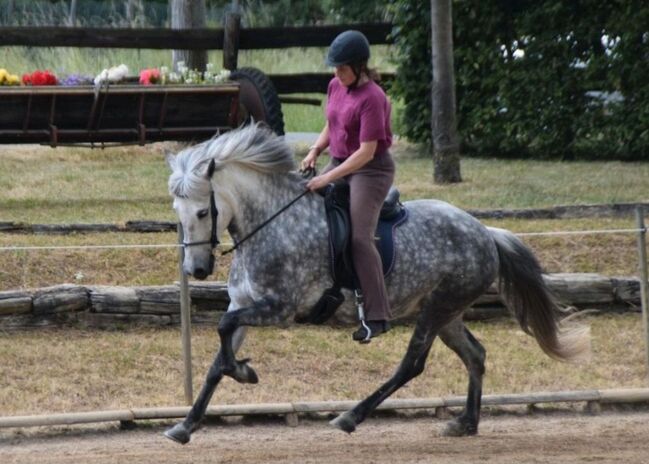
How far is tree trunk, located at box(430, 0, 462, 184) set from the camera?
1722 centimetres

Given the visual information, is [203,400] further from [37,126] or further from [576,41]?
[576,41]

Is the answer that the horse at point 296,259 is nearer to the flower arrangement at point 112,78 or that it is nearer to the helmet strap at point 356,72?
the helmet strap at point 356,72

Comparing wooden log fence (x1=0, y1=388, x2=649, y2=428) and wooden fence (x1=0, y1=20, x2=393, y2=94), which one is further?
wooden fence (x1=0, y1=20, x2=393, y2=94)

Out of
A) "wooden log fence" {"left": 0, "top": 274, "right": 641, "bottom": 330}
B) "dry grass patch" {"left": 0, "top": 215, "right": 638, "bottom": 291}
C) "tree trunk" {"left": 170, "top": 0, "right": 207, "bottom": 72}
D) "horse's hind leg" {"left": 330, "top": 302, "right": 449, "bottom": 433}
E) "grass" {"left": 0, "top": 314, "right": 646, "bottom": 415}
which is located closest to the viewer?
"horse's hind leg" {"left": 330, "top": 302, "right": 449, "bottom": 433}

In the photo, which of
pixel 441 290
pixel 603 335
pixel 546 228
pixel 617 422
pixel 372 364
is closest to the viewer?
pixel 441 290

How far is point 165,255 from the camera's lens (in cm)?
1279

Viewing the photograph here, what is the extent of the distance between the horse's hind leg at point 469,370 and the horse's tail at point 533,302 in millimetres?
385

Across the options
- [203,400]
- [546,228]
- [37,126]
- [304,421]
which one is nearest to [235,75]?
[37,126]

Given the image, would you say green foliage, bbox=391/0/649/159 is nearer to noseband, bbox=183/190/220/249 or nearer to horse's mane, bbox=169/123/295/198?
horse's mane, bbox=169/123/295/198

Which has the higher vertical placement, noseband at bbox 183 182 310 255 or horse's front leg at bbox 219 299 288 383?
noseband at bbox 183 182 310 255

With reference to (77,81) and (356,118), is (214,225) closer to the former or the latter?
(356,118)

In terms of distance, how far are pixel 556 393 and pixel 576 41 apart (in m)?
10.2

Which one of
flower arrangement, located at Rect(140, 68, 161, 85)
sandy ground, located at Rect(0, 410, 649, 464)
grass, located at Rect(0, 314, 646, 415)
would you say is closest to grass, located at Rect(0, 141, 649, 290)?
grass, located at Rect(0, 314, 646, 415)

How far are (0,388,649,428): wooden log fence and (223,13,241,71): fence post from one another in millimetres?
10896
